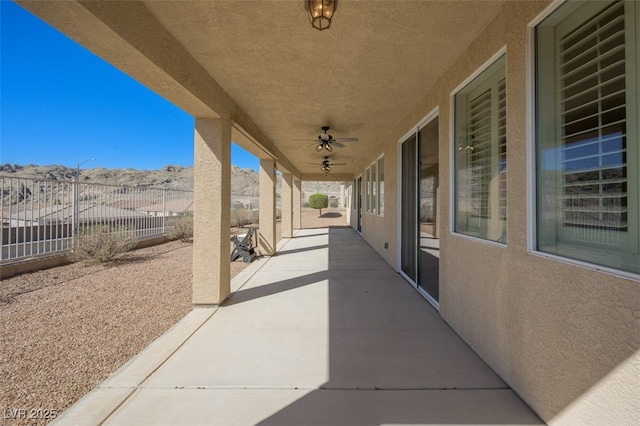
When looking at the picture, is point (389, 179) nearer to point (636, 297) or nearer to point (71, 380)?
point (636, 297)

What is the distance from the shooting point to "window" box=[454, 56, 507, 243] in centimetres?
241

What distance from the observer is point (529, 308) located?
1905 millimetres

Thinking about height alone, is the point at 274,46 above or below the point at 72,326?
above

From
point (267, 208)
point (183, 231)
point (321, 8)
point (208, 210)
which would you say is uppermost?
point (321, 8)

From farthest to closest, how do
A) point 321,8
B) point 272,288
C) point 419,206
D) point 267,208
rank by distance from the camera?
point 267,208 < point 272,288 < point 419,206 < point 321,8

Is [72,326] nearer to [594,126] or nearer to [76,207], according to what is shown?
[594,126]

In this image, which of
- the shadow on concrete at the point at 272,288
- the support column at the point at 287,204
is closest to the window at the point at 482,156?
the shadow on concrete at the point at 272,288

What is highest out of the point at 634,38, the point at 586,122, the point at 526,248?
the point at 634,38

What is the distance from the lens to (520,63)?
204cm

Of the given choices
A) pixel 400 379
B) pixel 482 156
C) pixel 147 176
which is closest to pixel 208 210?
pixel 400 379

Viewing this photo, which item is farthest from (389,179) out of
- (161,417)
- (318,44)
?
(161,417)

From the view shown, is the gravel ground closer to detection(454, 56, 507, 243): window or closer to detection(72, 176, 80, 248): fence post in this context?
detection(72, 176, 80, 248): fence post

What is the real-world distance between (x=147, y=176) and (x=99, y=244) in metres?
57.1

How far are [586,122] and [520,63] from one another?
0.70 metres
